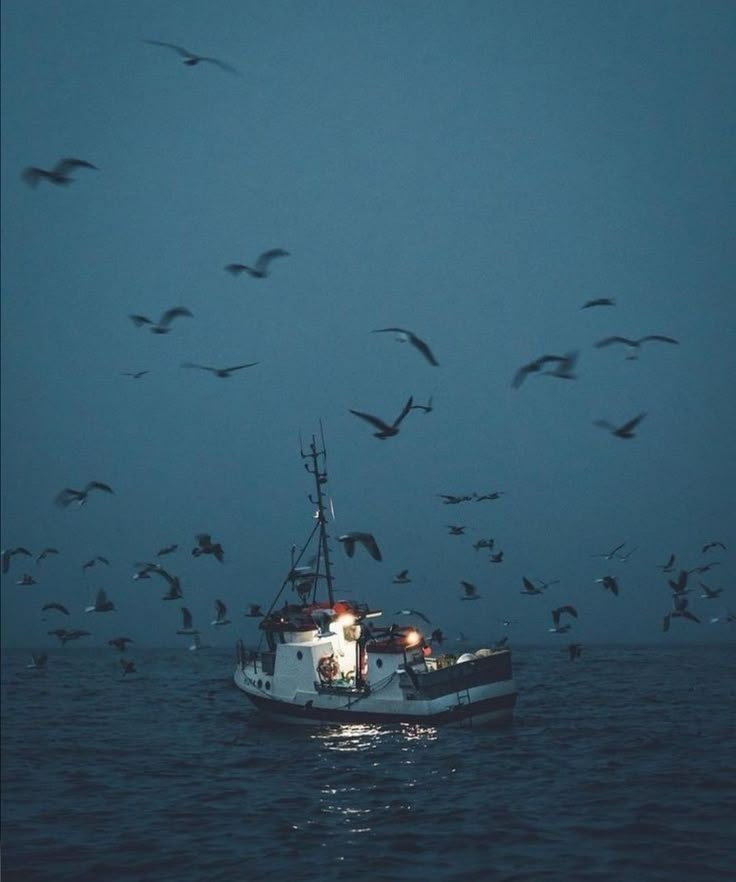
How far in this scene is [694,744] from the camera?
119 ft

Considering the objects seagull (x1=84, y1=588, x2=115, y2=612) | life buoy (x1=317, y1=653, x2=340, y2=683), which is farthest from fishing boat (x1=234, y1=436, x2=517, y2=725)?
seagull (x1=84, y1=588, x2=115, y2=612)

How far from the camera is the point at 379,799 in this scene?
2769cm

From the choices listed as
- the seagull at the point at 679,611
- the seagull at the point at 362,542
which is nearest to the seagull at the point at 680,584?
the seagull at the point at 679,611

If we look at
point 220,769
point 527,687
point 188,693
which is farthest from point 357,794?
point 188,693

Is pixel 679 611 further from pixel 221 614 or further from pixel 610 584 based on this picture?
pixel 221 614

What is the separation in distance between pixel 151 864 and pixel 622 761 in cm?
1755

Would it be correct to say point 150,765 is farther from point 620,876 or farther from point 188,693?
point 188,693

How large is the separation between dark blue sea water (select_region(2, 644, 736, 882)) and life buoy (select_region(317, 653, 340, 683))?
231cm

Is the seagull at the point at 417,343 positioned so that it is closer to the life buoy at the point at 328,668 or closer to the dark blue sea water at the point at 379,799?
the dark blue sea water at the point at 379,799

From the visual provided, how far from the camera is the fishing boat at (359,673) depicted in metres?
38.2

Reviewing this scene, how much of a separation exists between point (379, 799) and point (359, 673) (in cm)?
1167

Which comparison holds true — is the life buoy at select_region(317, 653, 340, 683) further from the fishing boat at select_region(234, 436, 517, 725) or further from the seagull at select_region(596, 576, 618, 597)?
the seagull at select_region(596, 576, 618, 597)

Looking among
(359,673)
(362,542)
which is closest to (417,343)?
(362,542)

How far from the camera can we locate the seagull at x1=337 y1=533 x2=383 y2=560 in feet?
90.3
